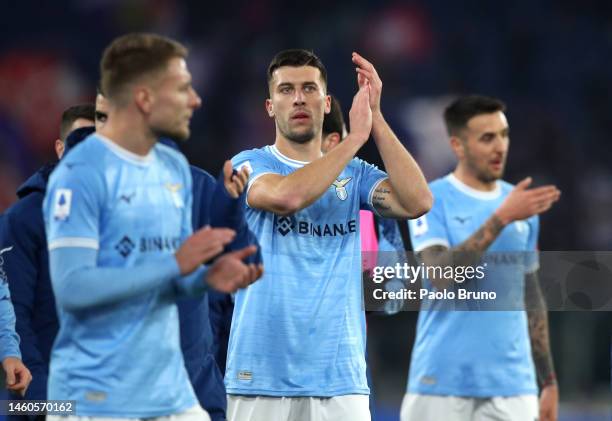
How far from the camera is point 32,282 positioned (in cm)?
536

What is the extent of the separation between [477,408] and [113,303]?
3759 mm

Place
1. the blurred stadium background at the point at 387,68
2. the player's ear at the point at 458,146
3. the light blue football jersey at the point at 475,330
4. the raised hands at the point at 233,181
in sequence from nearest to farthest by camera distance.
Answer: the raised hands at the point at 233,181, the light blue football jersey at the point at 475,330, the player's ear at the point at 458,146, the blurred stadium background at the point at 387,68

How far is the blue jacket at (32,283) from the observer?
533cm

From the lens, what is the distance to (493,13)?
16906mm

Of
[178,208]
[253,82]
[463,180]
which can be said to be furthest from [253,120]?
[178,208]

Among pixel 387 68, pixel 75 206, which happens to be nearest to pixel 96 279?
pixel 75 206

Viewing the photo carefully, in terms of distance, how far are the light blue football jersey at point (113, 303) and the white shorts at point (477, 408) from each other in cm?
335

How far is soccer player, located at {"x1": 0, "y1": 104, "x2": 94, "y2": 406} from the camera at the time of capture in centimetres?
533

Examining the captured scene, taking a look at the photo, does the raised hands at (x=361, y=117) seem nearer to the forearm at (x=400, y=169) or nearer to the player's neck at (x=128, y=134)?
the forearm at (x=400, y=169)

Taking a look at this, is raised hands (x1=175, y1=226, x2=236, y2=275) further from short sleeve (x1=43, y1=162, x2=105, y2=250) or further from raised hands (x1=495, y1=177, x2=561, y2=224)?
raised hands (x1=495, y1=177, x2=561, y2=224)

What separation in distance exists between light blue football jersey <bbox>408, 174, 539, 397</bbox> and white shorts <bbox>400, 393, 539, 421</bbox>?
1.8 inches

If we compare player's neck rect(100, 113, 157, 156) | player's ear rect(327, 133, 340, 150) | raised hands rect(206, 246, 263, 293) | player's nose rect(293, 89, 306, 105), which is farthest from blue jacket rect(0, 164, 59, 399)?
player's ear rect(327, 133, 340, 150)

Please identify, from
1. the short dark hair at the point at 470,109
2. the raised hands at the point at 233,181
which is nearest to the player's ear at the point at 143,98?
the raised hands at the point at 233,181

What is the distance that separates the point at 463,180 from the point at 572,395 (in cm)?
521
